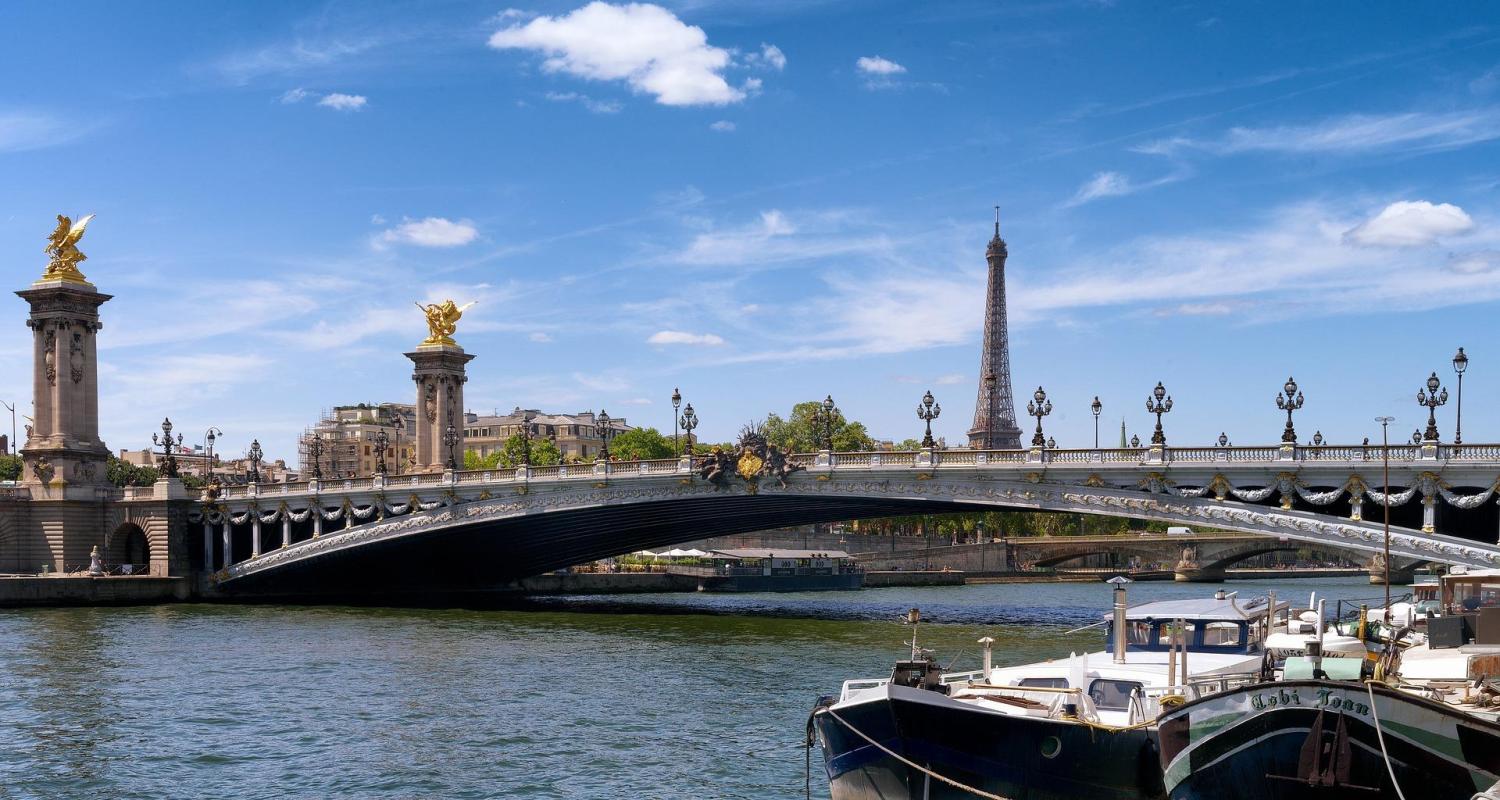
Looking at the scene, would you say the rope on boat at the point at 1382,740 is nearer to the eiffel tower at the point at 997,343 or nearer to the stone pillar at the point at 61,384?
the stone pillar at the point at 61,384

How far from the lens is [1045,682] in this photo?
25500mm

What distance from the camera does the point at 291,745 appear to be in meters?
32.1

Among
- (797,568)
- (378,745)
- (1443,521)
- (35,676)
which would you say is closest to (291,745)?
(378,745)

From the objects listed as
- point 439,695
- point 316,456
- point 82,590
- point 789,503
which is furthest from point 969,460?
point 316,456

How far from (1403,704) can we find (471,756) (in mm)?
18475

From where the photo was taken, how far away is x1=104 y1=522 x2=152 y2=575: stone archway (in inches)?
3142

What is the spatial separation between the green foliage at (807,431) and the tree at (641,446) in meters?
9.67

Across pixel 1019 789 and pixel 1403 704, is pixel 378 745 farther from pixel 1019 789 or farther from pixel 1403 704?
pixel 1403 704

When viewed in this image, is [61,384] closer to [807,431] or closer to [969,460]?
[969,460]

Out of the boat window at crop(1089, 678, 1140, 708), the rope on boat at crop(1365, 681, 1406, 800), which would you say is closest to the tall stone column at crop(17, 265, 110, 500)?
the boat window at crop(1089, 678, 1140, 708)

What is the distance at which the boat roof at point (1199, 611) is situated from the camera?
2734cm

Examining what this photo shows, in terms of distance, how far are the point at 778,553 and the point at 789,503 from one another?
4811cm

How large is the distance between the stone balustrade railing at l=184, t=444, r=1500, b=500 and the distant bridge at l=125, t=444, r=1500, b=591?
0.07 m

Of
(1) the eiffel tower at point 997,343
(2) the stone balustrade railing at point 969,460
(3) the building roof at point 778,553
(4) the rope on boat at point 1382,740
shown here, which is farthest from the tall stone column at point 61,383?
(1) the eiffel tower at point 997,343
